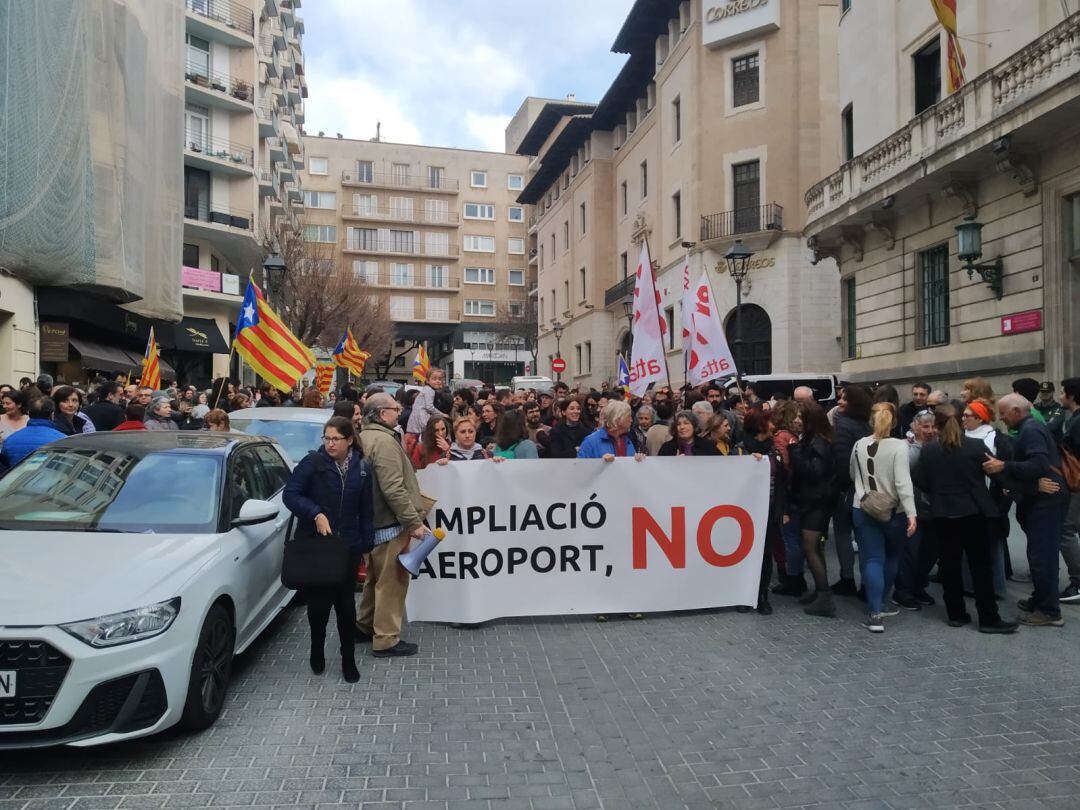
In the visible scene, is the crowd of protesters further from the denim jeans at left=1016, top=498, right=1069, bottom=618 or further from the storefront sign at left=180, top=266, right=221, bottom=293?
the storefront sign at left=180, top=266, right=221, bottom=293

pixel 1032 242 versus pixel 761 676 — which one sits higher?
pixel 1032 242

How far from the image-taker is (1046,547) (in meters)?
6.39

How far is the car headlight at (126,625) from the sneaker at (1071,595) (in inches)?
272

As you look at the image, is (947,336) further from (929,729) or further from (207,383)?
(207,383)

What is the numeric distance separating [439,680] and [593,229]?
44016 millimetres

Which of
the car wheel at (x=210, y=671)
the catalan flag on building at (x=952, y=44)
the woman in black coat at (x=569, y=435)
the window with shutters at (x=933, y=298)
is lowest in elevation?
the car wheel at (x=210, y=671)

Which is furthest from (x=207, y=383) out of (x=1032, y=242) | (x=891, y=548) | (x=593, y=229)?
(x=891, y=548)

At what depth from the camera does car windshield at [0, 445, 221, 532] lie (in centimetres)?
486

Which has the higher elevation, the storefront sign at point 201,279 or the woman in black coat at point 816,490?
the storefront sign at point 201,279

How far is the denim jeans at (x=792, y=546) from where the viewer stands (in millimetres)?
7363

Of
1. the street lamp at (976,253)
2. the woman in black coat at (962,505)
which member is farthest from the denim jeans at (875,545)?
the street lamp at (976,253)

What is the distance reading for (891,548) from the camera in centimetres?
665

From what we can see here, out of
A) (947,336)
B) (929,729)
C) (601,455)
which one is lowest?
(929,729)

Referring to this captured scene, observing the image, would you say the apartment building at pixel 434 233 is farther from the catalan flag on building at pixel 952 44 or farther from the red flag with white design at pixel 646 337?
the red flag with white design at pixel 646 337
